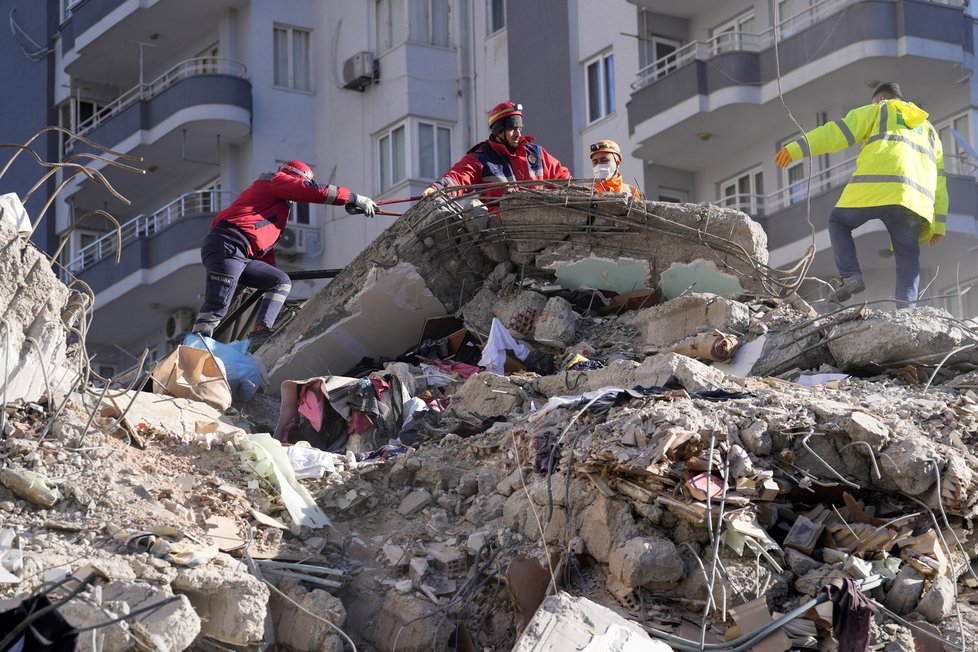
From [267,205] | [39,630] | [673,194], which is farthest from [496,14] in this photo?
[39,630]

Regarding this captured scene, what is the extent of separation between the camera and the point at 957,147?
18344 millimetres

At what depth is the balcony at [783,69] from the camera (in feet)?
60.6

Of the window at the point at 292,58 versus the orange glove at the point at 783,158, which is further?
the window at the point at 292,58

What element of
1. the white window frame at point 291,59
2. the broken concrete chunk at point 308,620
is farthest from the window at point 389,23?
the broken concrete chunk at point 308,620

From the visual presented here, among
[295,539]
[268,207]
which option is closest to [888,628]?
[295,539]

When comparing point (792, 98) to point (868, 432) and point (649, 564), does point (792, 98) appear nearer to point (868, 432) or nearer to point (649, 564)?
point (868, 432)

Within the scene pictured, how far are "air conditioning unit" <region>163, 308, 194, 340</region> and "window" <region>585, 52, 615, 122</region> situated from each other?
8022mm

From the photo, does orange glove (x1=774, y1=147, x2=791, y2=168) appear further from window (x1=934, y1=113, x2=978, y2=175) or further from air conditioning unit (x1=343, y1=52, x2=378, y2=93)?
air conditioning unit (x1=343, y1=52, x2=378, y2=93)

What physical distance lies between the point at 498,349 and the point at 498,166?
187 cm

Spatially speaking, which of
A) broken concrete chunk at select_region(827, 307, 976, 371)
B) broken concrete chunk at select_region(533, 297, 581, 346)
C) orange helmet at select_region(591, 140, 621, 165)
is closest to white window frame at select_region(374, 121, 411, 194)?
orange helmet at select_region(591, 140, 621, 165)

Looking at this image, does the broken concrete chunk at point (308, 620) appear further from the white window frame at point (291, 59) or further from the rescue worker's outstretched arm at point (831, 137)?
the white window frame at point (291, 59)

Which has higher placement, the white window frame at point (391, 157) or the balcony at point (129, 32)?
the balcony at point (129, 32)

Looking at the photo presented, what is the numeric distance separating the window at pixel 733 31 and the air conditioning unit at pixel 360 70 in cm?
579

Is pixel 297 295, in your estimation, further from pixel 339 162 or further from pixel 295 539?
pixel 295 539
